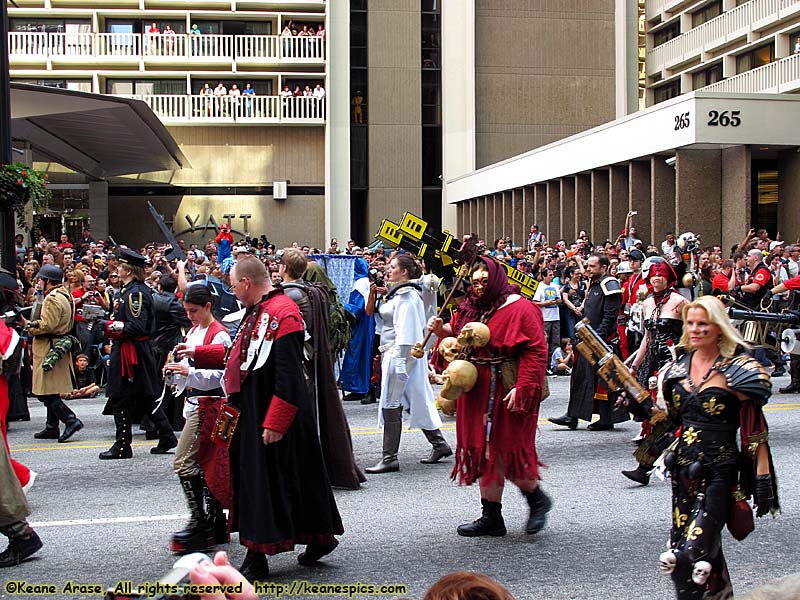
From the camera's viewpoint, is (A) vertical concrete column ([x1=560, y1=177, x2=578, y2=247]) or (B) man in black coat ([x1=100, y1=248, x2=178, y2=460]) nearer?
(B) man in black coat ([x1=100, y1=248, x2=178, y2=460])

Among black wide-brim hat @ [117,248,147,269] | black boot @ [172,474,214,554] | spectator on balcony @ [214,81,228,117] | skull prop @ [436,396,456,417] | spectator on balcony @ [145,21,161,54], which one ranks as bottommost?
black boot @ [172,474,214,554]

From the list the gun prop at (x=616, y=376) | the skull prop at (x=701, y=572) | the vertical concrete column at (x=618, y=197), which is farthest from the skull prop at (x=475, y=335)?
the vertical concrete column at (x=618, y=197)

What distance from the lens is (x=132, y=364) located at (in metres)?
9.67

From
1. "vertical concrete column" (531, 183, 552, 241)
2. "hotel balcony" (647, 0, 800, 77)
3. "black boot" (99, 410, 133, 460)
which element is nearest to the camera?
"black boot" (99, 410, 133, 460)

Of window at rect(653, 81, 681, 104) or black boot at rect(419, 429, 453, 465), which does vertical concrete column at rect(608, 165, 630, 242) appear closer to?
window at rect(653, 81, 681, 104)

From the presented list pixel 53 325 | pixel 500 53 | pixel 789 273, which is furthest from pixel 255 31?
pixel 53 325

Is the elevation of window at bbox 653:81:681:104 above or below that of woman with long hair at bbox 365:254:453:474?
above

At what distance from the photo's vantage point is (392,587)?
556cm

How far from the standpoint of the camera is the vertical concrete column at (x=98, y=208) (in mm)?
40156

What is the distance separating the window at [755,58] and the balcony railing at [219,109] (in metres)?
17.0

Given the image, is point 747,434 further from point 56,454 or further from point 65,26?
point 65,26

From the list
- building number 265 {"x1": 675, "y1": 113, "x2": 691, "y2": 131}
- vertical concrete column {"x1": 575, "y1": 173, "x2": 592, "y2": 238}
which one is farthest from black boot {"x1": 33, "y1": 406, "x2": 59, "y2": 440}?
vertical concrete column {"x1": 575, "y1": 173, "x2": 592, "y2": 238}

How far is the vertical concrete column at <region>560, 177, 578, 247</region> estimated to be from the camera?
104 ft

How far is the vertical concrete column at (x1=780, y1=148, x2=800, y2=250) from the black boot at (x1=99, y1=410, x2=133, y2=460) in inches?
807
